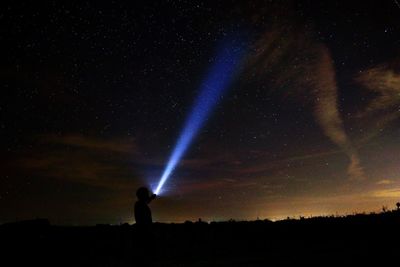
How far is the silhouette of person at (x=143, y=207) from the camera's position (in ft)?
27.5

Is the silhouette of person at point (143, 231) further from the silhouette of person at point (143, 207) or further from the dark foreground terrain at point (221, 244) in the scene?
the dark foreground terrain at point (221, 244)

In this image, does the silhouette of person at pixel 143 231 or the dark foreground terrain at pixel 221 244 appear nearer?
the silhouette of person at pixel 143 231

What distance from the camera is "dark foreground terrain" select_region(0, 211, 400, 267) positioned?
14.5 metres

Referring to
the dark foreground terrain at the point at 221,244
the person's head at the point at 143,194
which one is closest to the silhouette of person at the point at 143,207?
the person's head at the point at 143,194

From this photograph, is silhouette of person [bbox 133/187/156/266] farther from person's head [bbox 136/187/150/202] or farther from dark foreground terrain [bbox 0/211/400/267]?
dark foreground terrain [bbox 0/211/400/267]

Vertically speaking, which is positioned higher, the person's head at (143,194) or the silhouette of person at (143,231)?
the person's head at (143,194)

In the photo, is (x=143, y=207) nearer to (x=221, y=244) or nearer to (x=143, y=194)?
(x=143, y=194)

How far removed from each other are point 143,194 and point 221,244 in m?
14.8

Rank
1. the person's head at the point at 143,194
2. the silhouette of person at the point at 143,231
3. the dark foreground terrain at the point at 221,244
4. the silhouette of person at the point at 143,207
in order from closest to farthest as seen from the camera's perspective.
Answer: the silhouette of person at the point at 143,231
the silhouette of person at the point at 143,207
the person's head at the point at 143,194
the dark foreground terrain at the point at 221,244

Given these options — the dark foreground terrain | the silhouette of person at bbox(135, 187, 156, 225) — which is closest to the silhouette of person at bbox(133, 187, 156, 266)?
the silhouette of person at bbox(135, 187, 156, 225)

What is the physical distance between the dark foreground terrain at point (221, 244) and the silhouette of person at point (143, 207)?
6031 mm

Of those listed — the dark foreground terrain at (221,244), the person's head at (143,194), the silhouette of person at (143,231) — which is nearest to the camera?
the silhouette of person at (143,231)

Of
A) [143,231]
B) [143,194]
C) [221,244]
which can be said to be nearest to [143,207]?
[143,194]

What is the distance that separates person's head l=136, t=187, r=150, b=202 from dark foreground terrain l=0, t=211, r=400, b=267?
6100mm
